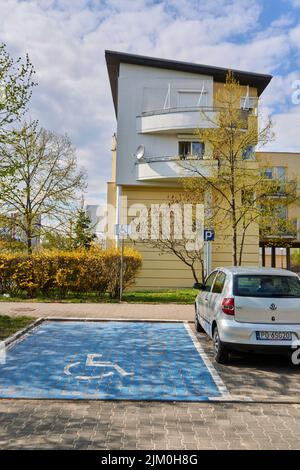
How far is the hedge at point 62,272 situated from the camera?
15375mm

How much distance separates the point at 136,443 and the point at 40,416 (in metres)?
1.31

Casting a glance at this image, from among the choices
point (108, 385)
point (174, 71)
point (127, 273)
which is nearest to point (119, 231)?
point (127, 273)

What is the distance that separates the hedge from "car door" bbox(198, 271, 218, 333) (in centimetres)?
641

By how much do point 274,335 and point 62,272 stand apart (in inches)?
387

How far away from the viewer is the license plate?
6840 millimetres

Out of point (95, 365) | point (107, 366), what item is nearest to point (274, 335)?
point (107, 366)

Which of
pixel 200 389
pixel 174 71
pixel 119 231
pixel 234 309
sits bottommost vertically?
pixel 200 389

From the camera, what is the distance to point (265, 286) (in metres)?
7.27

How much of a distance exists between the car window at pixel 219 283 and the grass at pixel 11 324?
439 centimetres

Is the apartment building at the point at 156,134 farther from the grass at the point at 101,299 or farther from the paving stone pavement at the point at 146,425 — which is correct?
the paving stone pavement at the point at 146,425

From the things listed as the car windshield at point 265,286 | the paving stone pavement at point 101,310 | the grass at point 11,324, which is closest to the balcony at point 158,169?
the paving stone pavement at point 101,310

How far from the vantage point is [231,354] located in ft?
26.6

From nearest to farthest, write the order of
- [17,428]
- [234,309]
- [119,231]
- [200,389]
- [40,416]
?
[17,428] < [40,416] < [200,389] < [234,309] < [119,231]
